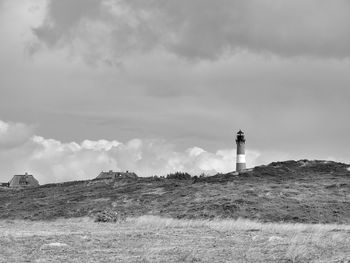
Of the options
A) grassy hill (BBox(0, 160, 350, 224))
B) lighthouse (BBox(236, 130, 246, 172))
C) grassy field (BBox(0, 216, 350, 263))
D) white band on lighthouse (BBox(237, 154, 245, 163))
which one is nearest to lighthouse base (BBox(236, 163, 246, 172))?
lighthouse (BBox(236, 130, 246, 172))

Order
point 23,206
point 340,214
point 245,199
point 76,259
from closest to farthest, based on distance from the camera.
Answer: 1. point 76,259
2. point 340,214
3. point 245,199
4. point 23,206

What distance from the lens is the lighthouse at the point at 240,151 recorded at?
268ft

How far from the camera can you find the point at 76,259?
57.1ft

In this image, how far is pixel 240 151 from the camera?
270 feet

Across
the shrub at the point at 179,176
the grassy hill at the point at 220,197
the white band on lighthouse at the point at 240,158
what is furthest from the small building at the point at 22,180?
the white band on lighthouse at the point at 240,158

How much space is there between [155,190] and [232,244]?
40.1m

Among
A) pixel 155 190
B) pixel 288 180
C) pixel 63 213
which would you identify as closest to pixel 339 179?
pixel 288 180

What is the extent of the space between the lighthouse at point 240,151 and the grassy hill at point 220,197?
24.2 ft

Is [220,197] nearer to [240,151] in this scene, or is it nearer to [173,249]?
[240,151]

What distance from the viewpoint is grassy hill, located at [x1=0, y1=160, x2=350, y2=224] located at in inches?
1864

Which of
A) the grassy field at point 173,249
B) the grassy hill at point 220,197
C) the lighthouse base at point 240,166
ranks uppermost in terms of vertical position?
the lighthouse base at point 240,166

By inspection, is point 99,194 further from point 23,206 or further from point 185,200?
point 185,200

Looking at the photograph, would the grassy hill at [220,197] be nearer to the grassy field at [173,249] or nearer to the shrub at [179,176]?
the shrub at [179,176]

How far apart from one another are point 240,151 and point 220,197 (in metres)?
30.2
